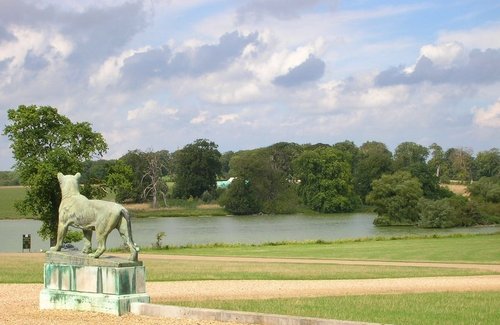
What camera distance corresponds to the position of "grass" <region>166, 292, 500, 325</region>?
1187 centimetres

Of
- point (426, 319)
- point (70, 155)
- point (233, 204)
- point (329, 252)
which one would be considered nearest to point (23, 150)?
point (70, 155)

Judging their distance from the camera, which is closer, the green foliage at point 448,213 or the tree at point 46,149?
the tree at point 46,149

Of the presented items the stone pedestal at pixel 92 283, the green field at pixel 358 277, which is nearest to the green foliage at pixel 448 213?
the green field at pixel 358 277

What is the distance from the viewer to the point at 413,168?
317 feet

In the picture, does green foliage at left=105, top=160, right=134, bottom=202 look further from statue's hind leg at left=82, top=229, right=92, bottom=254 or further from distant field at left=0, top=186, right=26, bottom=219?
distant field at left=0, top=186, right=26, bottom=219

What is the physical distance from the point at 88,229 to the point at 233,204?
84.2 m

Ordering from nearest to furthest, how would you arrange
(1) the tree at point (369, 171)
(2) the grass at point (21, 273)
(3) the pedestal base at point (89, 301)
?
(3) the pedestal base at point (89, 301), (2) the grass at point (21, 273), (1) the tree at point (369, 171)

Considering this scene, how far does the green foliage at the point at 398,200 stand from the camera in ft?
245

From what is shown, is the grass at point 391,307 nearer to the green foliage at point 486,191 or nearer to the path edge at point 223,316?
the path edge at point 223,316

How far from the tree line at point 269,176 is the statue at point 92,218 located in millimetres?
23825

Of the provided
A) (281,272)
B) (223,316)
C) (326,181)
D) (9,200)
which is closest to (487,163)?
(326,181)

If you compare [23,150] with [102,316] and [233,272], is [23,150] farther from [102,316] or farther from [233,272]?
[102,316]

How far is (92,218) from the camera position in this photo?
1297 cm

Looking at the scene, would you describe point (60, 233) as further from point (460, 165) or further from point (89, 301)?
point (460, 165)
